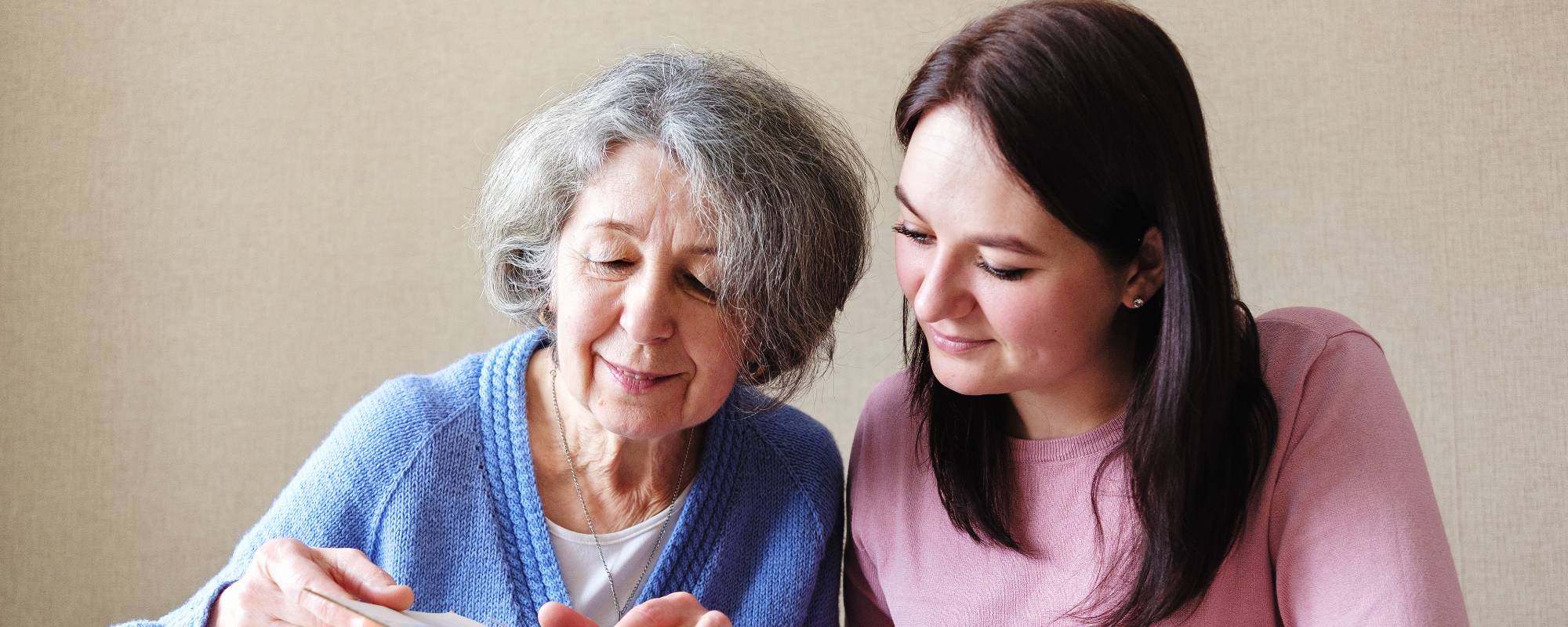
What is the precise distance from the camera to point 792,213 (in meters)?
1.47

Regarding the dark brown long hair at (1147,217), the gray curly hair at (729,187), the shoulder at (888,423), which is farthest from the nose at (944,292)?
the shoulder at (888,423)

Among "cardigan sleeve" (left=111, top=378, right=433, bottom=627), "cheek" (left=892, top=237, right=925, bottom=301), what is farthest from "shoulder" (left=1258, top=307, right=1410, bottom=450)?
"cardigan sleeve" (left=111, top=378, right=433, bottom=627)

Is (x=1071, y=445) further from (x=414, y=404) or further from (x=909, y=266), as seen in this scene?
(x=414, y=404)

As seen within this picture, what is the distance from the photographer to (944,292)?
4.15 feet

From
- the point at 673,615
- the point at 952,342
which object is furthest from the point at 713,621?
the point at 952,342

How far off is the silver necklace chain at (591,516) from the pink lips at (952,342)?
49 cm

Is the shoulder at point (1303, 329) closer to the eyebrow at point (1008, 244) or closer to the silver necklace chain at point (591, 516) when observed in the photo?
the eyebrow at point (1008, 244)

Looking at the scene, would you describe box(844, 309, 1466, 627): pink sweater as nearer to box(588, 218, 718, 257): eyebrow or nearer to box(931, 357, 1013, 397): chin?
box(931, 357, 1013, 397): chin

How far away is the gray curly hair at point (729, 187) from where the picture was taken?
142cm

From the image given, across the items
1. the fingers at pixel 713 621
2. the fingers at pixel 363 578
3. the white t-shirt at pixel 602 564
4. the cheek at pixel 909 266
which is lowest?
the white t-shirt at pixel 602 564

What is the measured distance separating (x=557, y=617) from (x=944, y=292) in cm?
54

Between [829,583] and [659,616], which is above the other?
[659,616]

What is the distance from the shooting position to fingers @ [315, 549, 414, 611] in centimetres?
119

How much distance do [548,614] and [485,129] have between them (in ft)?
4.63
